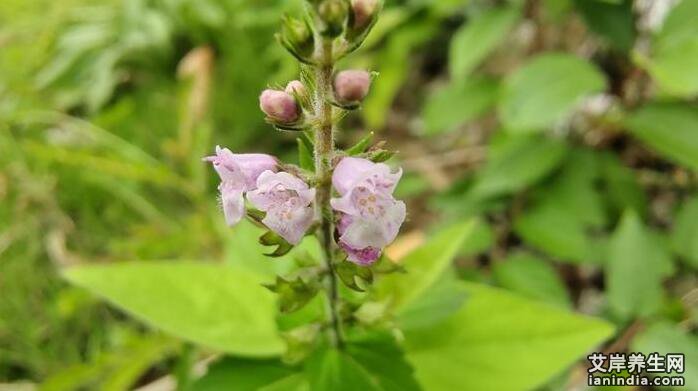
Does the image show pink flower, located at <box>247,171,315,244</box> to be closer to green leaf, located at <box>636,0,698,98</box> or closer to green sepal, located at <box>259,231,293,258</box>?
green sepal, located at <box>259,231,293,258</box>

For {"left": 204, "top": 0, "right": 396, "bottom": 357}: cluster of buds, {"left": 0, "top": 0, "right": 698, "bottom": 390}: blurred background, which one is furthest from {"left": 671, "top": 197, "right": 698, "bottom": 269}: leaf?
{"left": 204, "top": 0, "right": 396, "bottom": 357}: cluster of buds

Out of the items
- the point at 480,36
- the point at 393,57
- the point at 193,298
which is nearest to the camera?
the point at 193,298

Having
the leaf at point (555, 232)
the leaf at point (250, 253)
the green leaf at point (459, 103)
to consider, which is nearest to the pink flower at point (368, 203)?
the leaf at point (250, 253)

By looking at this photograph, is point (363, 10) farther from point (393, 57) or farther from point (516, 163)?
point (393, 57)

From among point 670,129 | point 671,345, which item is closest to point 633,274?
point 671,345

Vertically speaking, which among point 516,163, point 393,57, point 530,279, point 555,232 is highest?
point 393,57

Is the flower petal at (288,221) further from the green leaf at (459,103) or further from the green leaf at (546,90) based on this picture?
the green leaf at (459,103)
